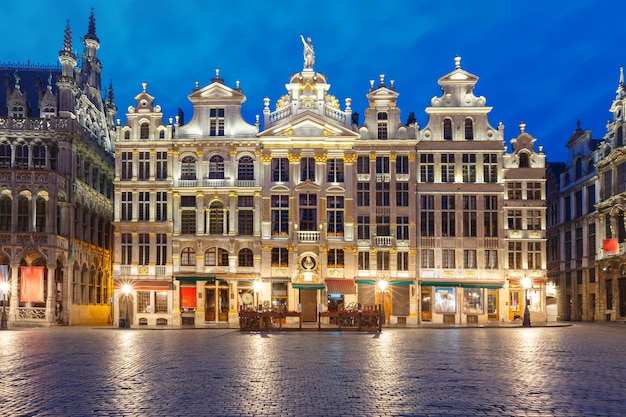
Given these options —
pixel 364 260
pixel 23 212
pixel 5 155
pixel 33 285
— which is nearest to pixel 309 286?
pixel 364 260

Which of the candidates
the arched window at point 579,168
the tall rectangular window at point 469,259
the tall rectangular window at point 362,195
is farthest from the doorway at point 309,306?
the arched window at point 579,168

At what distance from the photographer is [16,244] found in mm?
54062

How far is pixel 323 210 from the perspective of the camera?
57062mm

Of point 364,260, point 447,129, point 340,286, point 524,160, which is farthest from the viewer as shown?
point 524,160

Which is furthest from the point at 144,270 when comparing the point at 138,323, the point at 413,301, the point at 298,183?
the point at 413,301

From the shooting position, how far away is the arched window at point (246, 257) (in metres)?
57.2

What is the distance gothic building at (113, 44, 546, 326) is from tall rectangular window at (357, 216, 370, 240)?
3.3 inches

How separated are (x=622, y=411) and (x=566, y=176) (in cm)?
6337

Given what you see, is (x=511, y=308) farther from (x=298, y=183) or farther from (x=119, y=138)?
(x=119, y=138)

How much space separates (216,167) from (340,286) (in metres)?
13.2

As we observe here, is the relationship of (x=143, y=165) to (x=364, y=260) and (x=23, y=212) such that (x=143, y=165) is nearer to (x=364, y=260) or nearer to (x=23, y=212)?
(x=23, y=212)

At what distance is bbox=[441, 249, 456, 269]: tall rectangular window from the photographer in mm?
57844

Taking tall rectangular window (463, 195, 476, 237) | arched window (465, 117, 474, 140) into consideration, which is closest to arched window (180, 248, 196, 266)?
tall rectangular window (463, 195, 476, 237)

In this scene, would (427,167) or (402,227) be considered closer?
(402,227)
